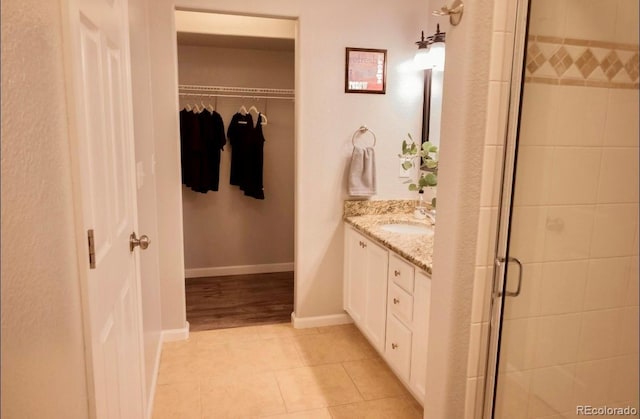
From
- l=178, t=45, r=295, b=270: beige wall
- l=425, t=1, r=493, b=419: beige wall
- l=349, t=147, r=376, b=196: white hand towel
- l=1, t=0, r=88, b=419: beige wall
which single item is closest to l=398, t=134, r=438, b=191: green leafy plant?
l=349, t=147, r=376, b=196: white hand towel

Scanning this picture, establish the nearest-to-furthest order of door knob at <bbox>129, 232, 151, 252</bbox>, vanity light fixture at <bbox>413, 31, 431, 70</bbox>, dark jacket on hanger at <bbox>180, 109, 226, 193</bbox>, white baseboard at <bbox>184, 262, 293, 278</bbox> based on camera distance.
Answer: door knob at <bbox>129, 232, 151, 252</bbox> < vanity light fixture at <bbox>413, 31, 431, 70</bbox> < dark jacket on hanger at <bbox>180, 109, 226, 193</bbox> < white baseboard at <bbox>184, 262, 293, 278</bbox>

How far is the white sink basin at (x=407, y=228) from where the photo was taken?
283 centimetres

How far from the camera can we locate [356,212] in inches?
125

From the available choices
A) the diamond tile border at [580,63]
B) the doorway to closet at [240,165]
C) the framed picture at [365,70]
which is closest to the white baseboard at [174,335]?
the doorway to closet at [240,165]

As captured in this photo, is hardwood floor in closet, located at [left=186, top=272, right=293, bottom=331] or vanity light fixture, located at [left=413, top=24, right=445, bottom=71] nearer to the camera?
vanity light fixture, located at [left=413, top=24, right=445, bottom=71]

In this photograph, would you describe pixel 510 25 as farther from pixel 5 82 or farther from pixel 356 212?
pixel 356 212

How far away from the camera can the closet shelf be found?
4.00 m

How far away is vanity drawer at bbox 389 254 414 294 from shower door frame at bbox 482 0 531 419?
0.83 m

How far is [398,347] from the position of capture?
2.34 metres

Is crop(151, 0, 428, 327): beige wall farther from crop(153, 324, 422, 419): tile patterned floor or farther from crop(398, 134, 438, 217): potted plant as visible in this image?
crop(153, 324, 422, 419): tile patterned floor

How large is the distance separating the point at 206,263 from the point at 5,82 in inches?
152

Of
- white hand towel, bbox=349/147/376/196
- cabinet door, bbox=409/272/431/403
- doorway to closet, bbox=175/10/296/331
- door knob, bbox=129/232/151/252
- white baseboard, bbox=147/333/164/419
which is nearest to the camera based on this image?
door knob, bbox=129/232/151/252

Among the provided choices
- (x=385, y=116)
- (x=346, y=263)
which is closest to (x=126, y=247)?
(x=346, y=263)

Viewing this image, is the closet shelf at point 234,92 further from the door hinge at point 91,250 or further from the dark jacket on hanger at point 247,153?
the door hinge at point 91,250
